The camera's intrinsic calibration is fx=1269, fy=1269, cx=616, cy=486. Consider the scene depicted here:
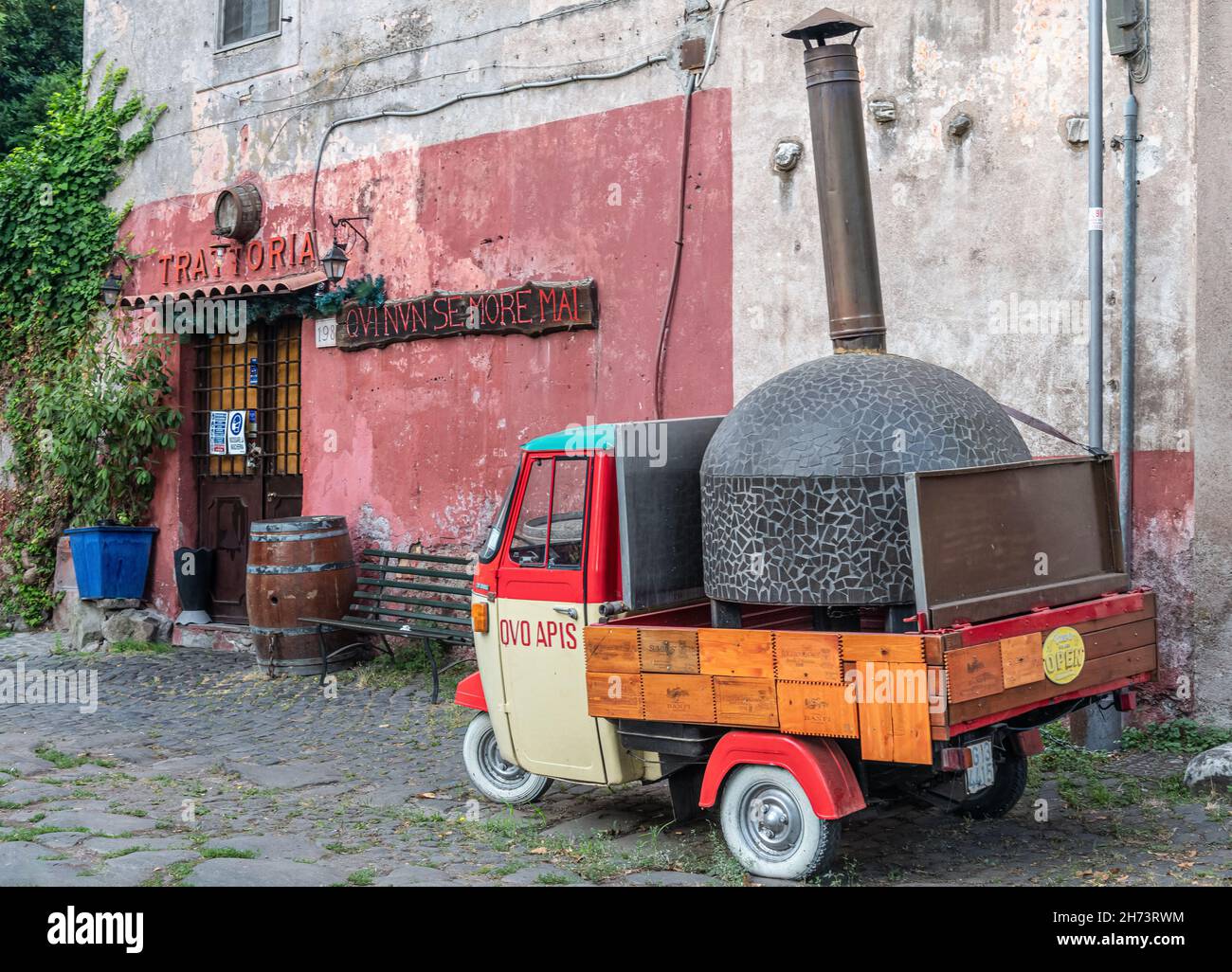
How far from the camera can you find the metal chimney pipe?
6.09 metres

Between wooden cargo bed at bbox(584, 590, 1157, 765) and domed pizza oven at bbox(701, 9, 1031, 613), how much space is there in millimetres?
281

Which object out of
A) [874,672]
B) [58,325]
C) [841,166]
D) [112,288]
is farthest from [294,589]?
[874,672]

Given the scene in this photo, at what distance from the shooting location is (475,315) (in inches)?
396

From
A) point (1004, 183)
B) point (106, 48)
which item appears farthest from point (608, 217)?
point (106, 48)

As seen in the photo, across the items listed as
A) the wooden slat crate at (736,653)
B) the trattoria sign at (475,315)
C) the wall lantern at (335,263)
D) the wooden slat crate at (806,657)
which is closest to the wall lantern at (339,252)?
the wall lantern at (335,263)

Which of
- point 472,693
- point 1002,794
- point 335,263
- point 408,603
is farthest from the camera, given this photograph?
point 335,263

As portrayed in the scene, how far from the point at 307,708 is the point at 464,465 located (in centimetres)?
230

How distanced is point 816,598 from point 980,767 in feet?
2.88

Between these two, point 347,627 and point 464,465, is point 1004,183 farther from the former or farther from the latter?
point 347,627

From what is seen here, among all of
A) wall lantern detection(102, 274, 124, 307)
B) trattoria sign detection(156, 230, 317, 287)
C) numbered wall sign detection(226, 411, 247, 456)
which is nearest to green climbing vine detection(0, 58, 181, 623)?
wall lantern detection(102, 274, 124, 307)

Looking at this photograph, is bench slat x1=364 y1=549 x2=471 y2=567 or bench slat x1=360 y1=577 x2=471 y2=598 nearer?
bench slat x1=360 y1=577 x2=471 y2=598

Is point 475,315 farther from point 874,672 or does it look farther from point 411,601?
point 874,672

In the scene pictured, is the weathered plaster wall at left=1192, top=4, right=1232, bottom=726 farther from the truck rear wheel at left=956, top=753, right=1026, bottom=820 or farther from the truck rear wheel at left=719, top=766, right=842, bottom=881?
the truck rear wheel at left=719, top=766, right=842, bottom=881

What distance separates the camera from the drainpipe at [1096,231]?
23.1 feet
